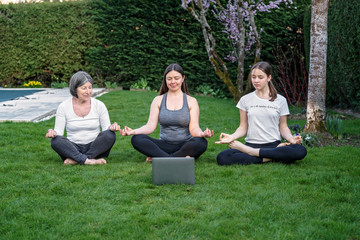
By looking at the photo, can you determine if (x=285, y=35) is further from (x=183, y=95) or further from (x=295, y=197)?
(x=295, y=197)

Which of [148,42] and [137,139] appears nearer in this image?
[137,139]

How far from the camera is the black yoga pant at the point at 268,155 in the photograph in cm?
437

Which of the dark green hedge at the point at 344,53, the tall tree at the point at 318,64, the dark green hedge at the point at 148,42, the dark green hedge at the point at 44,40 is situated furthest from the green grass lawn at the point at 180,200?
the dark green hedge at the point at 44,40

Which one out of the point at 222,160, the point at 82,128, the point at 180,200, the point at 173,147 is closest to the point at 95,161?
the point at 82,128

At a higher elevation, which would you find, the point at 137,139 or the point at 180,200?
the point at 137,139

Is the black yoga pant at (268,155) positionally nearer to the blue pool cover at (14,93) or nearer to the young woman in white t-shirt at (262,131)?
the young woman in white t-shirt at (262,131)

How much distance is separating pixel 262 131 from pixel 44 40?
12118mm

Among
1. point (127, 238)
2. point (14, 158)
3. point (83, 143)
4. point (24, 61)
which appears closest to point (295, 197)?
point (127, 238)

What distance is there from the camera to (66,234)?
8.67 feet

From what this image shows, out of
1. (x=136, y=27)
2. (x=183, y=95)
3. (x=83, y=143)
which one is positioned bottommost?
(x=83, y=143)

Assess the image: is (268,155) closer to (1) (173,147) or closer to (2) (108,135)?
(1) (173,147)

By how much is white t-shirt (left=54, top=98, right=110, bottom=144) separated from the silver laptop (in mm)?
1191

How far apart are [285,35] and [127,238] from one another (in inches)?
429

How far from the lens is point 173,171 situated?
3.72m
